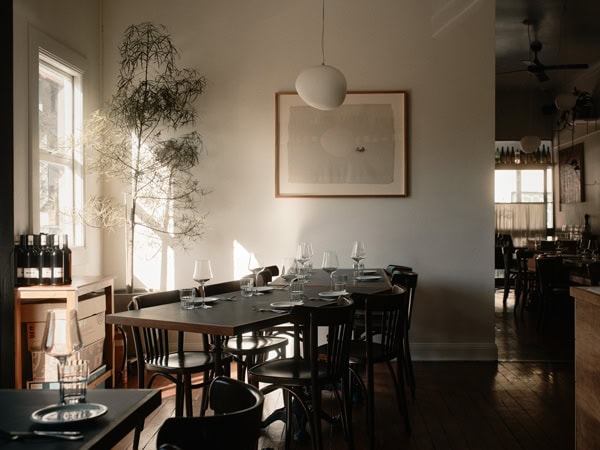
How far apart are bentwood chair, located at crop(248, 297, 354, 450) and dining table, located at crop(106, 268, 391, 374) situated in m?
0.20

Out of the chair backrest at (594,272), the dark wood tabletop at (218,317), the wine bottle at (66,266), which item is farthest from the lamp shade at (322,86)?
the chair backrest at (594,272)

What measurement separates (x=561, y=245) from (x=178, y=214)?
670cm

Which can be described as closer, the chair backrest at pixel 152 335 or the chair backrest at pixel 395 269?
the chair backrest at pixel 152 335

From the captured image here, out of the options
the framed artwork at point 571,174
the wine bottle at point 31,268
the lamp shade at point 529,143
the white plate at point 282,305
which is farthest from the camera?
the framed artwork at point 571,174

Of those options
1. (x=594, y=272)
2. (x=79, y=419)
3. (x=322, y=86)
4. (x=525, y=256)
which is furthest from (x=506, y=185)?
(x=79, y=419)


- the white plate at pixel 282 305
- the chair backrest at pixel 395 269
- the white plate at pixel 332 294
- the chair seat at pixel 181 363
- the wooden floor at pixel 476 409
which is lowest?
the wooden floor at pixel 476 409

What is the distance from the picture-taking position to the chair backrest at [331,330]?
121 inches

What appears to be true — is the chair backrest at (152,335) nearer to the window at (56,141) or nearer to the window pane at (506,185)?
the window at (56,141)

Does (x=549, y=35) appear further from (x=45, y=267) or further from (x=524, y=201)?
(x=45, y=267)

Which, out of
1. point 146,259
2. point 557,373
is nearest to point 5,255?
point 146,259

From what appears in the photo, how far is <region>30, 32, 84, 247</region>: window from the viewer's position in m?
4.69

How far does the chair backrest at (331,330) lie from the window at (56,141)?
100 inches

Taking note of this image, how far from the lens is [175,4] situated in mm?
6086

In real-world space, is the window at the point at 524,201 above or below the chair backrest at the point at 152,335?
above
